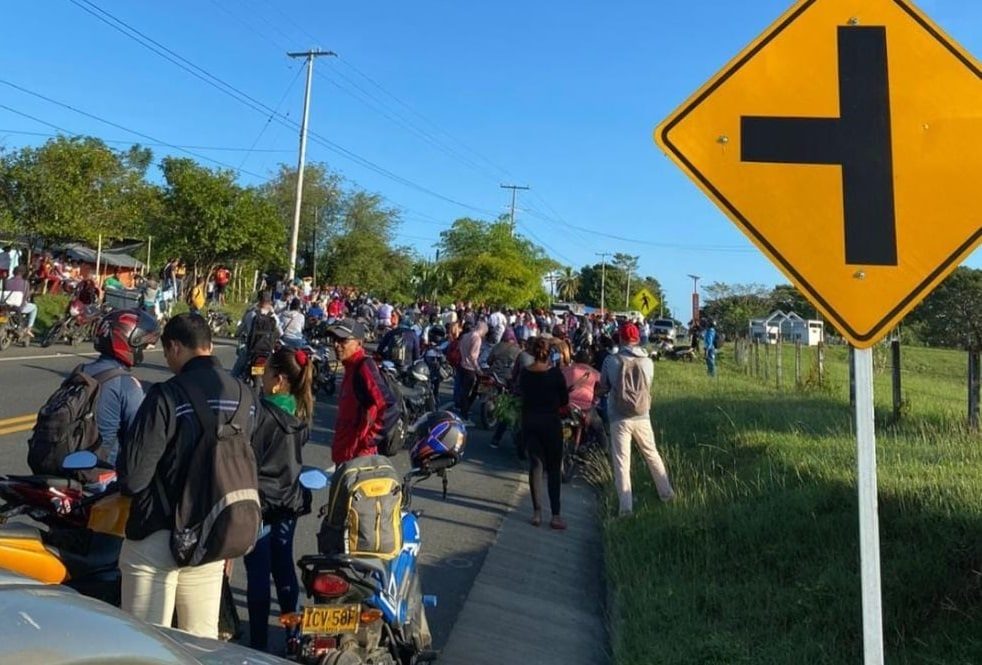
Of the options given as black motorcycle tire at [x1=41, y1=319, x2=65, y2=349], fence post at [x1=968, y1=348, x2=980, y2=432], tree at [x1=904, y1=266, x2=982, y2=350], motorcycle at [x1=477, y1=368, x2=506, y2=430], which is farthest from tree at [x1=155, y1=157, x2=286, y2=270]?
fence post at [x1=968, y1=348, x2=980, y2=432]

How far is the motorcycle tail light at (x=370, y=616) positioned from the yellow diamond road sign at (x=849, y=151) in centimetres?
236

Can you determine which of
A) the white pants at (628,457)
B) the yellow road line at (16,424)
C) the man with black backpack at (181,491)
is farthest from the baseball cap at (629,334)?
the yellow road line at (16,424)

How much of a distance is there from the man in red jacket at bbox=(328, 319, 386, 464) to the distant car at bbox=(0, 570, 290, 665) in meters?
3.77

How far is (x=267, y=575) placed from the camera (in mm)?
5184

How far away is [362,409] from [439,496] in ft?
11.8

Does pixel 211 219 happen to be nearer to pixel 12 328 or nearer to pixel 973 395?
pixel 12 328

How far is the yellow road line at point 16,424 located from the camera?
404 inches

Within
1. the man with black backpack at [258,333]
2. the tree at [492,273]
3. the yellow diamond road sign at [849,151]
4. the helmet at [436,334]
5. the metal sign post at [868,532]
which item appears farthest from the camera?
the tree at [492,273]

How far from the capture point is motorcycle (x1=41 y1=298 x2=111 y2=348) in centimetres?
1914

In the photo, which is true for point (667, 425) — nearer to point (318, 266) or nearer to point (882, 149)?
point (882, 149)

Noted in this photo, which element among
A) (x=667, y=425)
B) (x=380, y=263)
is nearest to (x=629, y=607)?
(x=667, y=425)

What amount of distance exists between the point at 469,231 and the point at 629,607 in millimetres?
63077

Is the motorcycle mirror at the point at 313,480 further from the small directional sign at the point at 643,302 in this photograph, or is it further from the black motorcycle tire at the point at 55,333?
the small directional sign at the point at 643,302

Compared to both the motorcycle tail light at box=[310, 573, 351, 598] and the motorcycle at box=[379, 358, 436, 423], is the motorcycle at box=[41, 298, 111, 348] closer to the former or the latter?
the motorcycle at box=[379, 358, 436, 423]
